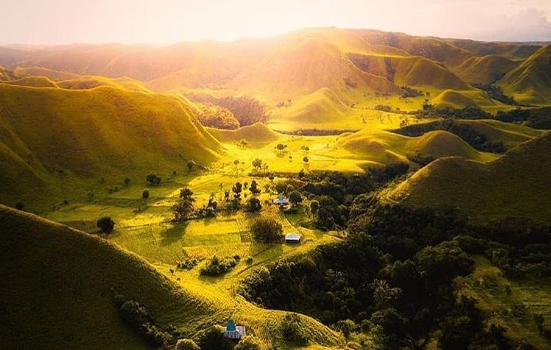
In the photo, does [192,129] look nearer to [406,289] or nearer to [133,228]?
[133,228]

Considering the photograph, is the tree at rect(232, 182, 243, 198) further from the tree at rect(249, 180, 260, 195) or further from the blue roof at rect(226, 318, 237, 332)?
the blue roof at rect(226, 318, 237, 332)

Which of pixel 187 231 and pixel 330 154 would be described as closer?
pixel 187 231

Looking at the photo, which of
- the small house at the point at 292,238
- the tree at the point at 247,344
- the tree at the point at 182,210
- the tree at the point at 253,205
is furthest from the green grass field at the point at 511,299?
the tree at the point at 182,210

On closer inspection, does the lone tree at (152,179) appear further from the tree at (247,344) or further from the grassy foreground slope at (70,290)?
the tree at (247,344)

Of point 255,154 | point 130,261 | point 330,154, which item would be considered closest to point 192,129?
point 255,154

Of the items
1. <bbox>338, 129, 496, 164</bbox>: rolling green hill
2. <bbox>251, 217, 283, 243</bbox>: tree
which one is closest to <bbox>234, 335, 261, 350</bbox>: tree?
<bbox>251, 217, 283, 243</bbox>: tree

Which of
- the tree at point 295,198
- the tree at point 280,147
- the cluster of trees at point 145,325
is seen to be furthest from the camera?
the tree at point 280,147
